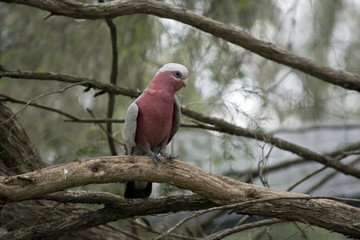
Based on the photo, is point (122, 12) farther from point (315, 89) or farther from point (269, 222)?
point (315, 89)

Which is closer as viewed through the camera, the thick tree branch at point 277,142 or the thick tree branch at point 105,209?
the thick tree branch at point 105,209

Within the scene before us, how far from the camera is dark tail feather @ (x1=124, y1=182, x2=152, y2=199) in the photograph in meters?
3.40

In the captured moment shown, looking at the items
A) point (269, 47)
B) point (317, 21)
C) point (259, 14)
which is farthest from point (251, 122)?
point (317, 21)

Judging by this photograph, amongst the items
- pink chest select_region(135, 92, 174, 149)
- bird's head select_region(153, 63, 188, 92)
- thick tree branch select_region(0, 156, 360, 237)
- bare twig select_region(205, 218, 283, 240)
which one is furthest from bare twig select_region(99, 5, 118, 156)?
bare twig select_region(205, 218, 283, 240)

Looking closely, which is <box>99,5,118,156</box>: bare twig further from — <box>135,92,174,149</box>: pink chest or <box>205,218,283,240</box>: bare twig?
<box>205,218,283,240</box>: bare twig

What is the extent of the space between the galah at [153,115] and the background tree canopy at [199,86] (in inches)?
24.4

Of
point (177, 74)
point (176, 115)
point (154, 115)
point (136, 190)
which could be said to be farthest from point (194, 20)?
point (136, 190)

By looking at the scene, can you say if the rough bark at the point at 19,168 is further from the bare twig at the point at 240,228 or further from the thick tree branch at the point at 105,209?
the bare twig at the point at 240,228

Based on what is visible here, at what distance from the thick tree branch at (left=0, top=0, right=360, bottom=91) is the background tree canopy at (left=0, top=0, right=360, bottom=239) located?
0.04m

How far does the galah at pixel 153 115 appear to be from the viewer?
3342 millimetres

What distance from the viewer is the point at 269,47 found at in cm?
387

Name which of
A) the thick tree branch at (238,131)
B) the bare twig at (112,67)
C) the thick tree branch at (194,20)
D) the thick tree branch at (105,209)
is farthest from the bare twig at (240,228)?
the bare twig at (112,67)

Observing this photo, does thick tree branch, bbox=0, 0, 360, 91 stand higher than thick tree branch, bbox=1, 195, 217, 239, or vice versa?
thick tree branch, bbox=0, 0, 360, 91

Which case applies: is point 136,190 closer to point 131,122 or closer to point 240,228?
point 131,122
